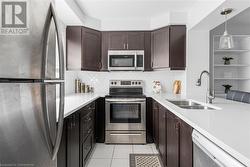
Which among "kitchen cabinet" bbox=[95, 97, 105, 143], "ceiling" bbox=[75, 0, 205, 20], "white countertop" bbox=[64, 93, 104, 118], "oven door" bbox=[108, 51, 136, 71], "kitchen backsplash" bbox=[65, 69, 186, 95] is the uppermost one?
"ceiling" bbox=[75, 0, 205, 20]

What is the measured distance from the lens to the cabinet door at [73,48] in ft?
12.4

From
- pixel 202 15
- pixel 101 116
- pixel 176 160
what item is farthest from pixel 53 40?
pixel 101 116

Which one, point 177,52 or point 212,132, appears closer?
point 212,132

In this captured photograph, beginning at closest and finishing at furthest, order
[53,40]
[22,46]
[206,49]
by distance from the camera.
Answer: [22,46]
[53,40]
[206,49]

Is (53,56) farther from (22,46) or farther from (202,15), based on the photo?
(202,15)

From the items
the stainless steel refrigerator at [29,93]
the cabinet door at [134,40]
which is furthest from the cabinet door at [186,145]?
the cabinet door at [134,40]

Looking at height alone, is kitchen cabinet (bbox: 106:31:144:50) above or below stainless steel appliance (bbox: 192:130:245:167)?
above

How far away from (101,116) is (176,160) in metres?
2.04

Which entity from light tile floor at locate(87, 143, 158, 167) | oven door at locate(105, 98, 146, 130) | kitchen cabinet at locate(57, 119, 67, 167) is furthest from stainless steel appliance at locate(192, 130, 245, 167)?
oven door at locate(105, 98, 146, 130)

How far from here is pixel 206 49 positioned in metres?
3.57

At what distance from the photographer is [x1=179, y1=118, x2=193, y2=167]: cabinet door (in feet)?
5.06

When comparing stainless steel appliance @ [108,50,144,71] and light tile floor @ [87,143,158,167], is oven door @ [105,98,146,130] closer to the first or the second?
light tile floor @ [87,143,158,167]

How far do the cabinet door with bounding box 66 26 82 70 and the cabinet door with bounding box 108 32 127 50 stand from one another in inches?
24.2

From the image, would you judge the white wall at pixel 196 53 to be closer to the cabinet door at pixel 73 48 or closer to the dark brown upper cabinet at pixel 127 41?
the dark brown upper cabinet at pixel 127 41
